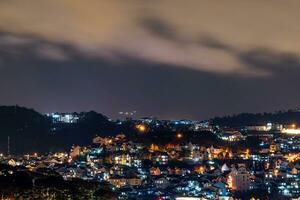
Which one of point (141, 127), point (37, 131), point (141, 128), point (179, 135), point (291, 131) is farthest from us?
point (291, 131)

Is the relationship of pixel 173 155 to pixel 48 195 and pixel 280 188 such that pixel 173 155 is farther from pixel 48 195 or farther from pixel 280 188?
pixel 48 195

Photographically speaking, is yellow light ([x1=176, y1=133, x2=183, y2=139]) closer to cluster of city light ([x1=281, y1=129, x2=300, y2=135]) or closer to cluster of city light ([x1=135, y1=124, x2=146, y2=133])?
cluster of city light ([x1=135, y1=124, x2=146, y2=133])

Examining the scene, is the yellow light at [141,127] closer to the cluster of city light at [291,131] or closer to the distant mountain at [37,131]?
the distant mountain at [37,131]

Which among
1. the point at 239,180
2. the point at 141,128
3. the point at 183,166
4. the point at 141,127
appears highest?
the point at 141,127

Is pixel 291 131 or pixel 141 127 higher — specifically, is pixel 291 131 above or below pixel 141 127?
below

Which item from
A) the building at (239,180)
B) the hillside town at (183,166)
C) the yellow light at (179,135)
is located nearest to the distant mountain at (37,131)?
the hillside town at (183,166)

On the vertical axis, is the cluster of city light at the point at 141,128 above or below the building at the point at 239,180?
above

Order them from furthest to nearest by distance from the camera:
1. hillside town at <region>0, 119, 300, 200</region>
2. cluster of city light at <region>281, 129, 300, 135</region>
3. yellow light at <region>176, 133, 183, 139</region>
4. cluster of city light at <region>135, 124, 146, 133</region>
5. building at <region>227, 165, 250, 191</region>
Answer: cluster of city light at <region>281, 129, 300, 135</region> → cluster of city light at <region>135, 124, 146, 133</region> → yellow light at <region>176, 133, 183, 139</region> → building at <region>227, 165, 250, 191</region> → hillside town at <region>0, 119, 300, 200</region>

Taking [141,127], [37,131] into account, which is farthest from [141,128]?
[37,131]

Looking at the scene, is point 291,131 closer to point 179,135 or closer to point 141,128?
point 141,128

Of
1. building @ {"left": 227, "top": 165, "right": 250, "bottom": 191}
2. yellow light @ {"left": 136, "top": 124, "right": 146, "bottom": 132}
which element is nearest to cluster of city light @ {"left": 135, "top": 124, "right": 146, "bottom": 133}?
yellow light @ {"left": 136, "top": 124, "right": 146, "bottom": 132}

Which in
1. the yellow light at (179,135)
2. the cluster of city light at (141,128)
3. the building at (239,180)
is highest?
the cluster of city light at (141,128)

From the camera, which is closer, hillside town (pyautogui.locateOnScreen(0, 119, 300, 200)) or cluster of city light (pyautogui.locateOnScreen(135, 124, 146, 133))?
hillside town (pyautogui.locateOnScreen(0, 119, 300, 200))
